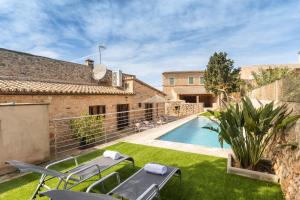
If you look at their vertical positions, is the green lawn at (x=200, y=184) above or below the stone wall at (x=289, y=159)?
below

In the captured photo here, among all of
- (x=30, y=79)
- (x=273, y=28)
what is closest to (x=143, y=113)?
(x=30, y=79)

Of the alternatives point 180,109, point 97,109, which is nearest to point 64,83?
point 97,109

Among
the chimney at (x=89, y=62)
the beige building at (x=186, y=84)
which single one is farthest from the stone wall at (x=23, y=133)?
the beige building at (x=186, y=84)

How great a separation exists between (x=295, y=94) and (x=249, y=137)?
1776 millimetres

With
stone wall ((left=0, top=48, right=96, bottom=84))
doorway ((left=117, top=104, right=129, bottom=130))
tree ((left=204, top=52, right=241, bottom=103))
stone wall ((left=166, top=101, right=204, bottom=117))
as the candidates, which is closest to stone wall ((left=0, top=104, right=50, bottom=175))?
stone wall ((left=0, top=48, right=96, bottom=84))

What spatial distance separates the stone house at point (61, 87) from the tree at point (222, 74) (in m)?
17.9

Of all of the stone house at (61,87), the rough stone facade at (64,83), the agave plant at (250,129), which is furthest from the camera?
the rough stone facade at (64,83)

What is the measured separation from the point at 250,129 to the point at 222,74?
30.8 meters

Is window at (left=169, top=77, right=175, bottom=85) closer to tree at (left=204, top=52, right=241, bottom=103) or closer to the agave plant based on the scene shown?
tree at (left=204, top=52, right=241, bottom=103)

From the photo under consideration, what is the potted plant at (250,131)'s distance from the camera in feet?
17.0

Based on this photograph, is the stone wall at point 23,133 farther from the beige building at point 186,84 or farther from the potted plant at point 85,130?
the beige building at point 186,84

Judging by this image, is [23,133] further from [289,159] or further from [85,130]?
[289,159]

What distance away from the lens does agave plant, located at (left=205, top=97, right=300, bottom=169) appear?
17.0ft

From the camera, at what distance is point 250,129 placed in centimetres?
510
